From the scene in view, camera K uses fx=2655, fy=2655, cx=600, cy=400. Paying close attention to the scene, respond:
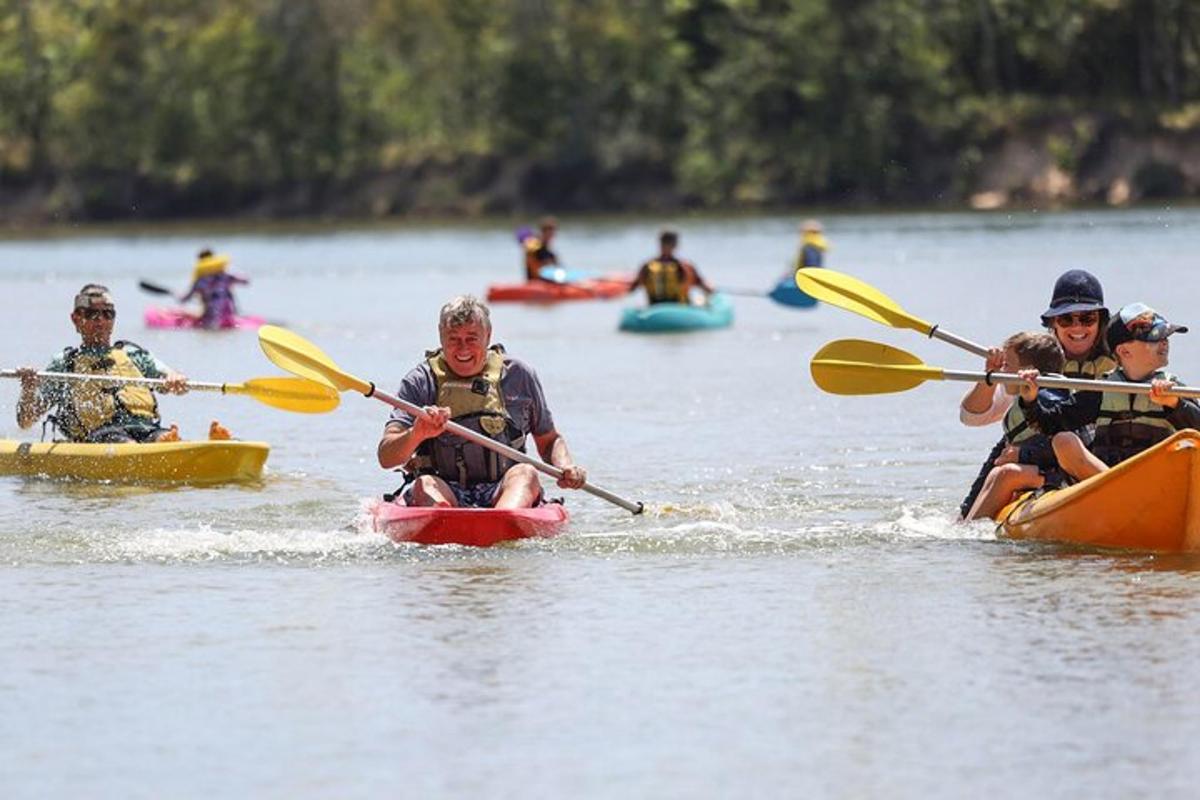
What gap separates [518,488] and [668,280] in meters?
17.0

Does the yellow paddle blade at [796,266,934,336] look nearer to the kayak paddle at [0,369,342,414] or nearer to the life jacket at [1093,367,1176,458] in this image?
the life jacket at [1093,367,1176,458]

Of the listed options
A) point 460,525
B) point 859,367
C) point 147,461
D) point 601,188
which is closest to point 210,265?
point 147,461

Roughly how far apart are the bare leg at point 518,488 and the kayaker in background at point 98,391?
3.03m

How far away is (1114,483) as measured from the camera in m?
10.8

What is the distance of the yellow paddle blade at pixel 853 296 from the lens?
1272 cm

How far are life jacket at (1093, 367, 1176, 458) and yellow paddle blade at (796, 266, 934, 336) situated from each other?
150 centimetres

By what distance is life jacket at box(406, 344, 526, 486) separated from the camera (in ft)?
37.7

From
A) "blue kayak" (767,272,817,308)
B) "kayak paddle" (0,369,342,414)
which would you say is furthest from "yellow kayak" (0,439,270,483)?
"blue kayak" (767,272,817,308)

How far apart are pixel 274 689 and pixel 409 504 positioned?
2.91 metres

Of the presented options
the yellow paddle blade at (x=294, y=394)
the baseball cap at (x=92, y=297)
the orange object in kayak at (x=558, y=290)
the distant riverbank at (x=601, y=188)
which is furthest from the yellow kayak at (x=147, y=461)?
the distant riverbank at (x=601, y=188)

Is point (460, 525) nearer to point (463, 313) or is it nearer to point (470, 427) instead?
point (470, 427)

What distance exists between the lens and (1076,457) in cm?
1105

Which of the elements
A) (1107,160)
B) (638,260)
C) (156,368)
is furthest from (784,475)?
(1107,160)

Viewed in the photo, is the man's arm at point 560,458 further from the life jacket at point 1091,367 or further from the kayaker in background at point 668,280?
the kayaker in background at point 668,280
